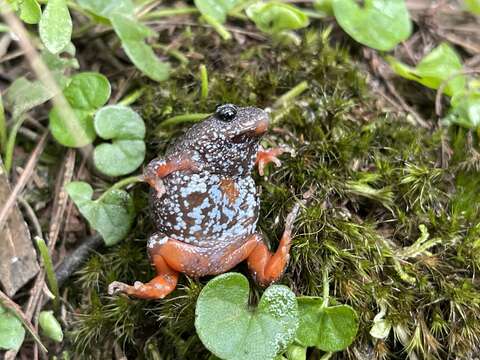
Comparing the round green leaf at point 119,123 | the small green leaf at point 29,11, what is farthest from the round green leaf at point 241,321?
the small green leaf at point 29,11

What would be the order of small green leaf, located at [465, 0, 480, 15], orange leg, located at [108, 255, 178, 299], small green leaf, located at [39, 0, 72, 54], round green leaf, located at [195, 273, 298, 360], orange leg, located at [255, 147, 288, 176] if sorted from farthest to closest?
small green leaf, located at [465, 0, 480, 15] → orange leg, located at [255, 147, 288, 176] → small green leaf, located at [39, 0, 72, 54] → orange leg, located at [108, 255, 178, 299] → round green leaf, located at [195, 273, 298, 360]

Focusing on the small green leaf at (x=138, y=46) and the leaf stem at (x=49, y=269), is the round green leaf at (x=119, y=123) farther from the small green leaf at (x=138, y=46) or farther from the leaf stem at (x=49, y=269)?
the leaf stem at (x=49, y=269)

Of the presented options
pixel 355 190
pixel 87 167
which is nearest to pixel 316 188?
pixel 355 190

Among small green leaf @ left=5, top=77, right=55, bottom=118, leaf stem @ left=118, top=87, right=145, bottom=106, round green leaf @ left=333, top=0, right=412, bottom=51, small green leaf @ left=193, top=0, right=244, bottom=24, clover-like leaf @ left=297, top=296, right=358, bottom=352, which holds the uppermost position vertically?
small green leaf @ left=5, top=77, right=55, bottom=118

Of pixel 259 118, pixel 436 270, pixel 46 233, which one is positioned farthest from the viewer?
pixel 46 233

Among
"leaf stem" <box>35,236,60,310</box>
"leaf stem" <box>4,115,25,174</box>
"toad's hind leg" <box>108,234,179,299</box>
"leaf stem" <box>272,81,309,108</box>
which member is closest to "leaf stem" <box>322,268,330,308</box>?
"toad's hind leg" <box>108,234,179,299</box>

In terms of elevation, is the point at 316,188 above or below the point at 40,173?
below

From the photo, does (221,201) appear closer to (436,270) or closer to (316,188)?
(316,188)

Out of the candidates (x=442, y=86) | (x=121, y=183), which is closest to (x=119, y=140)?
(x=121, y=183)

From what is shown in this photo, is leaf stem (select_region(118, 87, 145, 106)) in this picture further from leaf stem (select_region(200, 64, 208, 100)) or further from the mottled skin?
the mottled skin

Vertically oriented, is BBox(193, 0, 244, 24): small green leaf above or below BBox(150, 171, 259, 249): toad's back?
above
